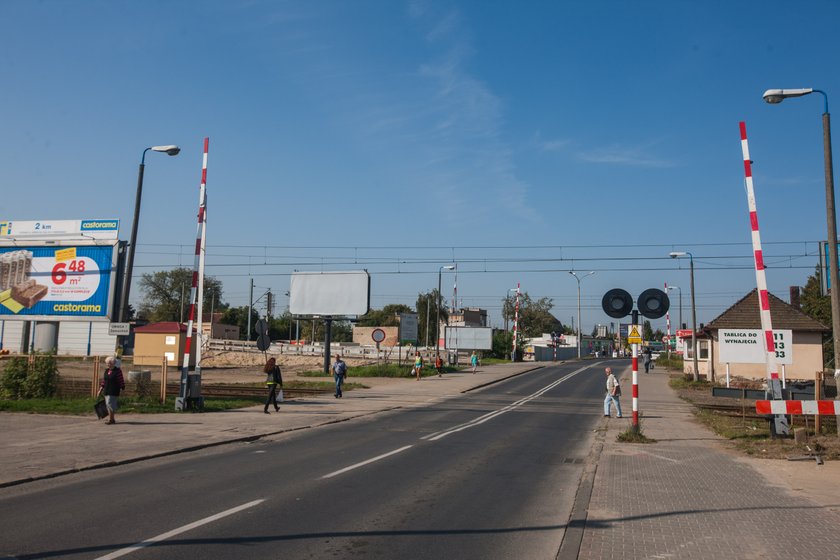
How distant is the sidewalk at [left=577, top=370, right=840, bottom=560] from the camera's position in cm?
668

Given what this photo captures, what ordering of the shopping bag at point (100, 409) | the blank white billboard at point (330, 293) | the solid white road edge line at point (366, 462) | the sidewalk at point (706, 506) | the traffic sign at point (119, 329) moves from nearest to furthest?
the sidewalk at point (706, 506), the solid white road edge line at point (366, 462), the shopping bag at point (100, 409), the traffic sign at point (119, 329), the blank white billboard at point (330, 293)

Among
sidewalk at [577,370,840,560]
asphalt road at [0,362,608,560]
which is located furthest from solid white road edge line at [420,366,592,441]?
sidewalk at [577,370,840,560]

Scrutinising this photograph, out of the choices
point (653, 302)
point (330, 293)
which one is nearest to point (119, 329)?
point (653, 302)

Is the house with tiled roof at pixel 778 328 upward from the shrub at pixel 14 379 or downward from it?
upward

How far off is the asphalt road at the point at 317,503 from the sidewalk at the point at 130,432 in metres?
0.69

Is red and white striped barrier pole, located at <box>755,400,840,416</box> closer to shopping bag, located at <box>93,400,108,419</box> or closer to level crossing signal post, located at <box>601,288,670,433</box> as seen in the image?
level crossing signal post, located at <box>601,288,670,433</box>

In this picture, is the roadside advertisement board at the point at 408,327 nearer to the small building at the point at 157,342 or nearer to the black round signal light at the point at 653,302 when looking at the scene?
the small building at the point at 157,342

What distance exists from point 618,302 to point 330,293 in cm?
3239

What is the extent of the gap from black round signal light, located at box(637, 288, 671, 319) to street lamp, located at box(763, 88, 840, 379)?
140 inches

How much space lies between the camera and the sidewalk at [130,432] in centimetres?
1125

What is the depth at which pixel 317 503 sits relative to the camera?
8.54m

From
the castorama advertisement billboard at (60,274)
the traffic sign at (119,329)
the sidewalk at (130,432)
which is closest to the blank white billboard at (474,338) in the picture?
the castorama advertisement billboard at (60,274)

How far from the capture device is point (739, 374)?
39344 mm

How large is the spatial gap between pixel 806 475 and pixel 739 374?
1226 inches
